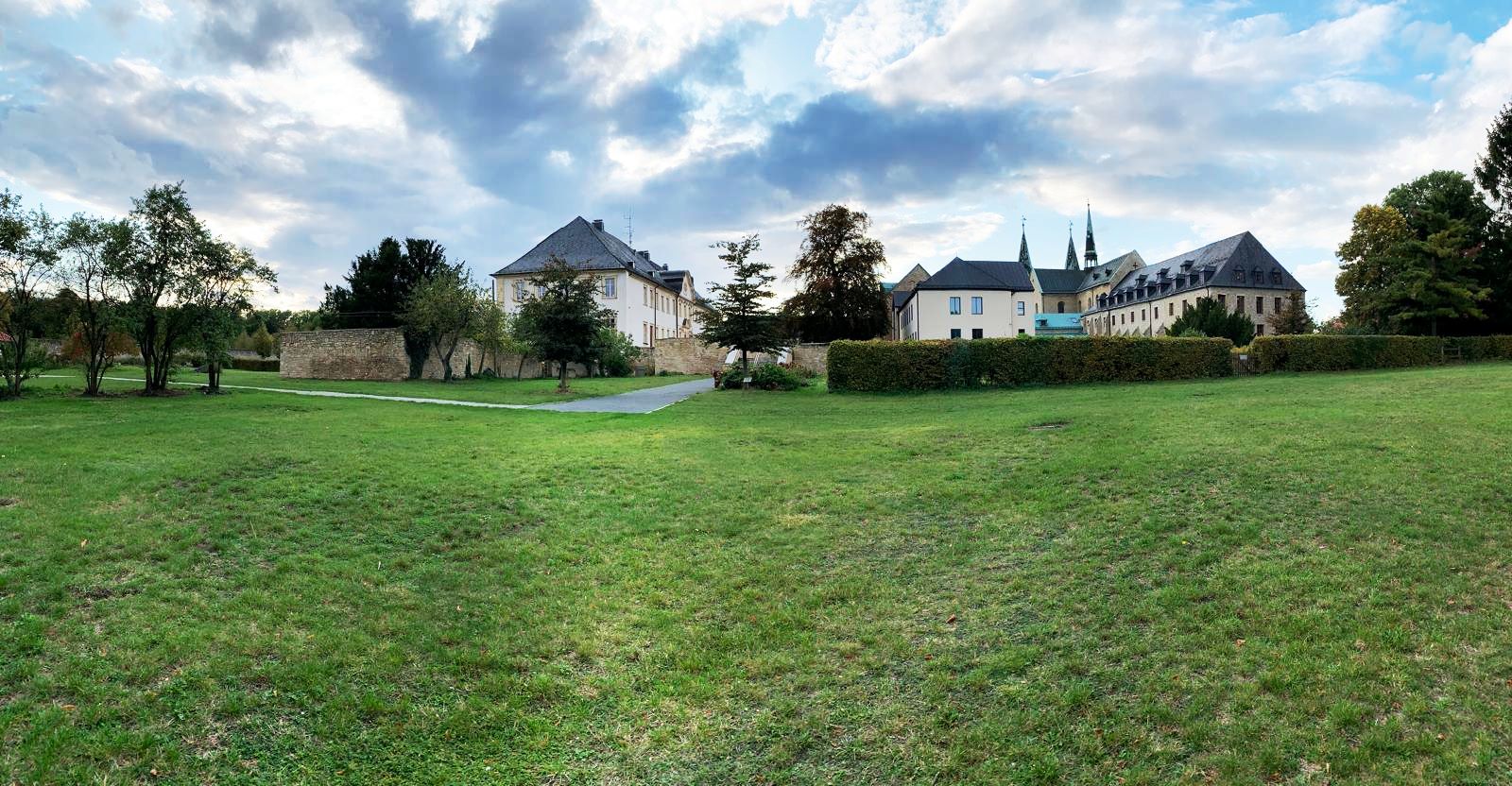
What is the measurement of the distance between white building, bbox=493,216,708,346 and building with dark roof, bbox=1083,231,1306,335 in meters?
42.2

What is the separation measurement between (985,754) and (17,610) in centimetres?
653

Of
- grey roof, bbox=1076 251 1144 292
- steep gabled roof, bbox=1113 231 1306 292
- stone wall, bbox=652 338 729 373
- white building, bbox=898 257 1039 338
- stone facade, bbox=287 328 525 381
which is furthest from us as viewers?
grey roof, bbox=1076 251 1144 292

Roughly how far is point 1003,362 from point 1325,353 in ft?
39.8

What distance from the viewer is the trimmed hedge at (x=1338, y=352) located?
25.5 meters

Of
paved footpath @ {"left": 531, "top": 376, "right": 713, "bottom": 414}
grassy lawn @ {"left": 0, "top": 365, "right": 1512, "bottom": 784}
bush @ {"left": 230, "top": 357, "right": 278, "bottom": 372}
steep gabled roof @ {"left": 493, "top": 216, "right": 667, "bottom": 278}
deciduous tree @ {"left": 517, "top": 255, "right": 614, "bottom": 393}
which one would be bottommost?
grassy lawn @ {"left": 0, "top": 365, "right": 1512, "bottom": 784}

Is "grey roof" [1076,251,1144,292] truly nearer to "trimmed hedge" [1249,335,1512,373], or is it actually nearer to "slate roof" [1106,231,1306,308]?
"slate roof" [1106,231,1306,308]

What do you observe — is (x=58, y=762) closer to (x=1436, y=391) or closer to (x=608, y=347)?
(x=1436, y=391)

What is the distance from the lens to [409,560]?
6.82 m

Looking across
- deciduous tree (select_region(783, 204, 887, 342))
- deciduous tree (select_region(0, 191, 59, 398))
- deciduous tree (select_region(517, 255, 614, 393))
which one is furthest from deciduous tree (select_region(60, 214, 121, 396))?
deciduous tree (select_region(783, 204, 887, 342))

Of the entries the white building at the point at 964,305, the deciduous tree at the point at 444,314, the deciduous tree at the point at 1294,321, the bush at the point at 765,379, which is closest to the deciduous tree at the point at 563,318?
the bush at the point at 765,379

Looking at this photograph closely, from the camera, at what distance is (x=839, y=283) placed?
53000 mm

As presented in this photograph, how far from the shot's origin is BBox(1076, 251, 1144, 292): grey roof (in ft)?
294

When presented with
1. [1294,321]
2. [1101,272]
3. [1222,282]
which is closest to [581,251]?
Answer: [1294,321]

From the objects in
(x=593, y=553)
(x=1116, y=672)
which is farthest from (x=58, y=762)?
(x=1116, y=672)
